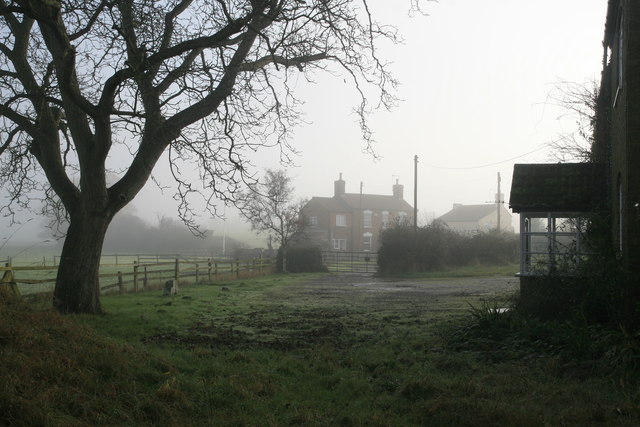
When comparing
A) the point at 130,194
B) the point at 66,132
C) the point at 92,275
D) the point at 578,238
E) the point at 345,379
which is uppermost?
the point at 66,132

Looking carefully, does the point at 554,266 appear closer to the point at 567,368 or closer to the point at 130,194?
the point at 567,368

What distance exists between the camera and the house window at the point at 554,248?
1343 cm

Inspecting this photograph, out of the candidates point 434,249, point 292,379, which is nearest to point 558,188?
point 292,379

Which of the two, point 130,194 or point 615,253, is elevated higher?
point 130,194

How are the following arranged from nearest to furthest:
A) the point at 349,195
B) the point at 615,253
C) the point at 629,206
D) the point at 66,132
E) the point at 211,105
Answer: the point at 629,206 < the point at 615,253 < the point at 211,105 < the point at 66,132 < the point at 349,195

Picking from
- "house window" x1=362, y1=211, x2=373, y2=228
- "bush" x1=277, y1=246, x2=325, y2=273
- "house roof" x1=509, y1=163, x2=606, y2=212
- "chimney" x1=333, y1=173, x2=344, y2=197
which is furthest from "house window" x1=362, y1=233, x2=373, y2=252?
"house roof" x1=509, y1=163, x2=606, y2=212

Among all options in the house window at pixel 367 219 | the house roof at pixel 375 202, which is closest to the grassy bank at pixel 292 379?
the house window at pixel 367 219

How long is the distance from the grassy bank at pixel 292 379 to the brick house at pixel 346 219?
60511 millimetres

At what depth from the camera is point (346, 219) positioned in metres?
74.5

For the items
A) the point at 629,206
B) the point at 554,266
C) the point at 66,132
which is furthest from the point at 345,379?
the point at 66,132

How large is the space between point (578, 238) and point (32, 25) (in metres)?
14.6

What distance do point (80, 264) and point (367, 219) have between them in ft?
211

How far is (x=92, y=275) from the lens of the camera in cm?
1300

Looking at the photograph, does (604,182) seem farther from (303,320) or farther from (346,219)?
(346,219)
